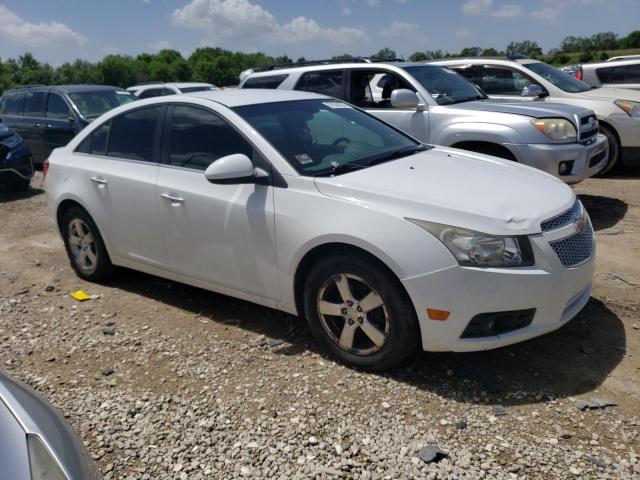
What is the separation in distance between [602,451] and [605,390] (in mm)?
561

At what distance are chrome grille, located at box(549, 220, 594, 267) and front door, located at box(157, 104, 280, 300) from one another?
1.67m

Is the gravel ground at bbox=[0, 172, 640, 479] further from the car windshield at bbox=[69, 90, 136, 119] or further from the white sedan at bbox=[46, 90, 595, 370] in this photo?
the car windshield at bbox=[69, 90, 136, 119]

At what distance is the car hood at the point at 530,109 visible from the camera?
21.1ft

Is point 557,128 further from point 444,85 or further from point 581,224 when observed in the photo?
point 581,224

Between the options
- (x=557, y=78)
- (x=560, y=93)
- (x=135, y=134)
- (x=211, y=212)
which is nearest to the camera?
(x=211, y=212)

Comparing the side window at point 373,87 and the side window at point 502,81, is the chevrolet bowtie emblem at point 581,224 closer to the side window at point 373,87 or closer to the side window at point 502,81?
the side window at point 373,87

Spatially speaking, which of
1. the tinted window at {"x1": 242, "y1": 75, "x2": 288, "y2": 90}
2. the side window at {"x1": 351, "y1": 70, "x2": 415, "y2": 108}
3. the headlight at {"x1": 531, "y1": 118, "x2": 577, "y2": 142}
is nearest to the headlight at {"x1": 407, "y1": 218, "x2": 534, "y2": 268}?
the headlight at {"x1": 531, "y1": 118, "x2": 577, "y2": 142}

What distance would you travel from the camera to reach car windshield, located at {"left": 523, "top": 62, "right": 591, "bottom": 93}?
877 cm

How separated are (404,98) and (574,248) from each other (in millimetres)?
3623

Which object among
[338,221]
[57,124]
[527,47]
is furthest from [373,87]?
[527,47]

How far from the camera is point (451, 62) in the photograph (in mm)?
9102

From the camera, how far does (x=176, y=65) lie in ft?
210

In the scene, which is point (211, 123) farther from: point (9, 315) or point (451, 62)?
point (451, 62)

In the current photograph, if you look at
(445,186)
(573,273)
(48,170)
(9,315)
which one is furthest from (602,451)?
(48,170)
